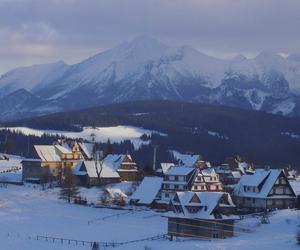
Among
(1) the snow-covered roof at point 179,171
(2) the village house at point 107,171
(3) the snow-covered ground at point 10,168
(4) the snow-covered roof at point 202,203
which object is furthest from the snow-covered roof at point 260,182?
(3) the snow-covered ground at point 10,168

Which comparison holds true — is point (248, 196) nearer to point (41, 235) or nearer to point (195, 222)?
point (195, 222)

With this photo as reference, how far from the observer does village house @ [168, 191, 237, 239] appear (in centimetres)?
7825

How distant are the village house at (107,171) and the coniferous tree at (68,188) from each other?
11.0 feet

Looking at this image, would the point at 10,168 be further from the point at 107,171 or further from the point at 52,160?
the point at 107,171

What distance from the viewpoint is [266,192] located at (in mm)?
100875

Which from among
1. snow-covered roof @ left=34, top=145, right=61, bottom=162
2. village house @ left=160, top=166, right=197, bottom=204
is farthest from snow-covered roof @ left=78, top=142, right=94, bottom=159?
village house @ left=160, top=166, right=197, bottom=204

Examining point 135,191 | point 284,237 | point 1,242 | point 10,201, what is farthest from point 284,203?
point 1,242

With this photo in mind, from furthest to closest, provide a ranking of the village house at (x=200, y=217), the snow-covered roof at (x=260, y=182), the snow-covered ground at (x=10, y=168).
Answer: the snow-covered ground at (x=10, y=168) < the snow-covered roof at (x=260, y=182) < the village house at (x=200, y=217)

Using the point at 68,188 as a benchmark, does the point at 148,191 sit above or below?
below

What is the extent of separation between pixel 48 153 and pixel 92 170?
15.9 m

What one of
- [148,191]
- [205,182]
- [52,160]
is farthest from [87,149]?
[205,182]

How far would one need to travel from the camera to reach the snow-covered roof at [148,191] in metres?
101

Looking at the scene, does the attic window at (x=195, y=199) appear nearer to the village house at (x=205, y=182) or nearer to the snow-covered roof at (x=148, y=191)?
the snow-covered roof at (x=148, y=191)

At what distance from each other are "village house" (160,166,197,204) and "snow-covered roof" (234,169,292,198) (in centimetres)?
625
